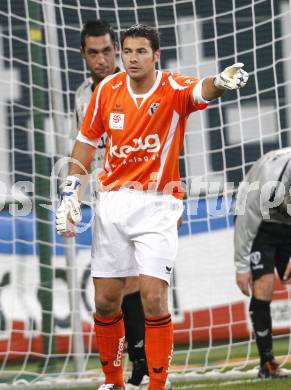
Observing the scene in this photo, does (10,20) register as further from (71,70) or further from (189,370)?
(189,370)

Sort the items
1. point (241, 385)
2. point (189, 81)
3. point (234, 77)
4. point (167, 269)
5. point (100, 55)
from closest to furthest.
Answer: point (234, 77) → point (167, 269) → point (189, 81) → point (100, 55) → point (241, 385)

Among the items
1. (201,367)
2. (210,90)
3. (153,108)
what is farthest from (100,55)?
(201,367)

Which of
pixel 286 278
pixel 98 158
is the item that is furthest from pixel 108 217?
pixel 286 278

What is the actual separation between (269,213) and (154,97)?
1.92 m

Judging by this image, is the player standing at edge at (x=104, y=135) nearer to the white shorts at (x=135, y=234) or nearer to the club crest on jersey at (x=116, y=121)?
the white shorts at (x=135, y=234)

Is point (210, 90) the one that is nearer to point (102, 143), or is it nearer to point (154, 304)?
point (154, 304)

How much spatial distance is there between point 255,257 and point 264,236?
0.47 feet

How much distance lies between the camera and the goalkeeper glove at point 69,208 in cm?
540

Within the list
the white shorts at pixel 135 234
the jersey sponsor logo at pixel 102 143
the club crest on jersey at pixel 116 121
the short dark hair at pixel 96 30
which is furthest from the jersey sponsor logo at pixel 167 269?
the short dark hair at pixel 96 30

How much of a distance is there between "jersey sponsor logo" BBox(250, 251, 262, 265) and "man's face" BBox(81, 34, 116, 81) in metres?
1.50

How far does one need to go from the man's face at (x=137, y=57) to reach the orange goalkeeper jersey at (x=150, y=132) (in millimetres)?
108

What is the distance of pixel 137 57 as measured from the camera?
5.42 meters

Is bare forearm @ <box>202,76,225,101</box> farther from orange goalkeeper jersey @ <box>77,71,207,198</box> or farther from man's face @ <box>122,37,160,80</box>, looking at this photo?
man's face @ <box>122,37,160,80</box>

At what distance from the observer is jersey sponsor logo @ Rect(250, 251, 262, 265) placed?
23.3 ft
